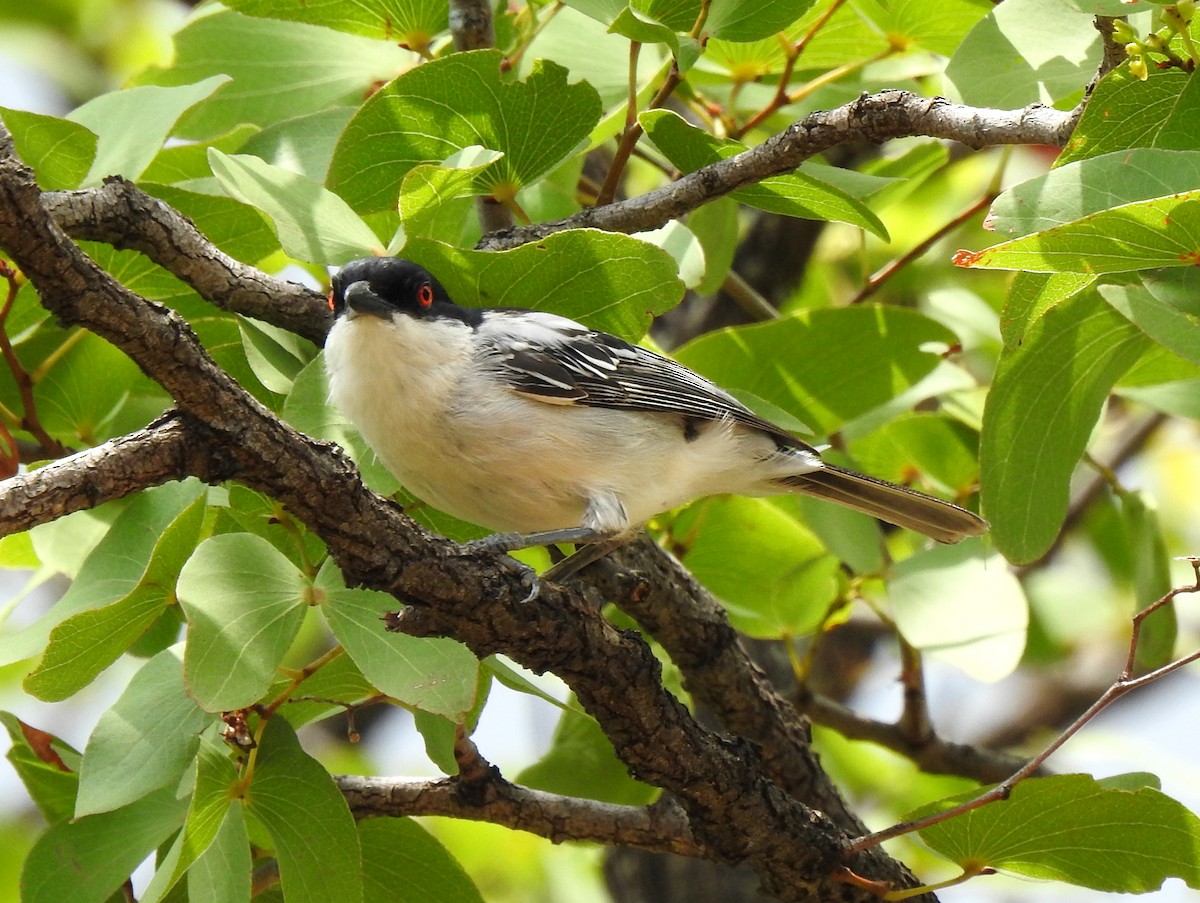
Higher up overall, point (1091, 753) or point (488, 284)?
point (488, 284)

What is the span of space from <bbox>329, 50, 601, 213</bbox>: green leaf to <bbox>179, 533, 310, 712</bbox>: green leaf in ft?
3.19

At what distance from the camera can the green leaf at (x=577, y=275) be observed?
2.68m

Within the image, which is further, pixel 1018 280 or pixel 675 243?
pixel 675 243

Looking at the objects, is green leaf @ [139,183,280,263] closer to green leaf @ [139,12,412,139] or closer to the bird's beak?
the bird's beak

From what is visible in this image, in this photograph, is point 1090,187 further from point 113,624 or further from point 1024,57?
point 113,624

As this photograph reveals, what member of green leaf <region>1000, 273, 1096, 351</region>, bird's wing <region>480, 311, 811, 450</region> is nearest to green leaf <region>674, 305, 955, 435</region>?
bird's wing <region>480, 311, 811, 450</region>

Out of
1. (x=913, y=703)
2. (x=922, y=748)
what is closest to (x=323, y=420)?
(x=913, y=703)

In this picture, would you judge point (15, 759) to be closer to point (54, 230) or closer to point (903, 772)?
point (54, 230)

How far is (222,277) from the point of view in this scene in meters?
2.88

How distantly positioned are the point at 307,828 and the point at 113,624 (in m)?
0.54

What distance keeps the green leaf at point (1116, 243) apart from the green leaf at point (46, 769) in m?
2.15

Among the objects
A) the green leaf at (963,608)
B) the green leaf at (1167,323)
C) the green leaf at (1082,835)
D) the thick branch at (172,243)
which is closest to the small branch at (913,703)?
the green leaf at (963,608)

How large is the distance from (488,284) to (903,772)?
3072mm

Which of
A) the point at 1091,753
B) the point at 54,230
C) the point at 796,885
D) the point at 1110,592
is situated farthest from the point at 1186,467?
the point at 54,230
